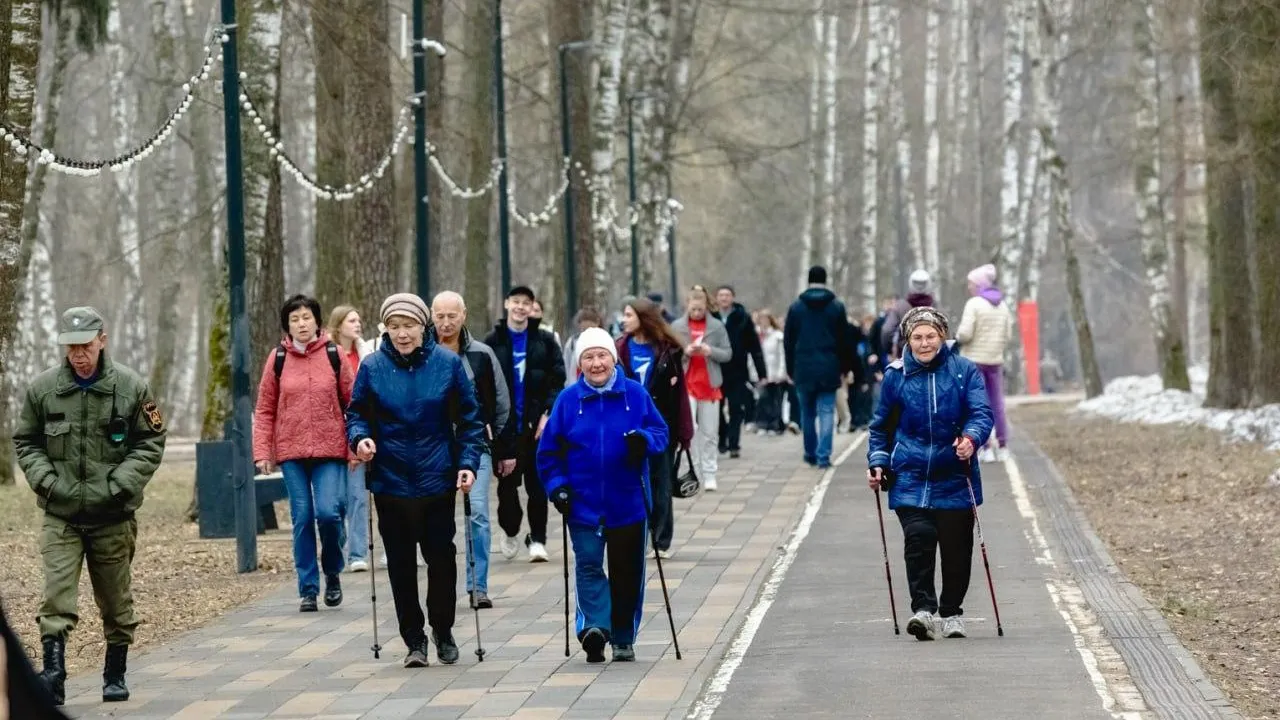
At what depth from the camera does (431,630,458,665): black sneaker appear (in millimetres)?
11125

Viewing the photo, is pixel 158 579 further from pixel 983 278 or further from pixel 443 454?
pixel 983 278

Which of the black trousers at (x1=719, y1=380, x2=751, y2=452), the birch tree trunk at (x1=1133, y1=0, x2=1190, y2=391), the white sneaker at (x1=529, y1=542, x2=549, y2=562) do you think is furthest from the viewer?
the birch tree trunk at (x1=1133, y1=0, x2=1190, y2=391)

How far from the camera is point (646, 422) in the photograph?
11219mm

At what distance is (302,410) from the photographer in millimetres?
13492

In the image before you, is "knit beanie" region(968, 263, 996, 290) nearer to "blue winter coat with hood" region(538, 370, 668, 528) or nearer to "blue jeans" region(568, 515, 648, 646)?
"blue winter coat with hood" region(538, 370, 668, 528)

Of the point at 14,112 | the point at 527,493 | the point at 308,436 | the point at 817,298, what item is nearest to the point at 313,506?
the point at 308,436

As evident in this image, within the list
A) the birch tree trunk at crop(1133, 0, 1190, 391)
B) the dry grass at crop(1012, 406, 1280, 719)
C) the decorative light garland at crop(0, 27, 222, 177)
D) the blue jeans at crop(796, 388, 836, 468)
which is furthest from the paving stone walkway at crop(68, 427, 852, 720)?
the birch tree trunk at crop(1133, 0, 1190, 391)

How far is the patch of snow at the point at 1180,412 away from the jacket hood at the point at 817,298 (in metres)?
4.76

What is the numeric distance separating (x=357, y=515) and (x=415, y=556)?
4.32 metres

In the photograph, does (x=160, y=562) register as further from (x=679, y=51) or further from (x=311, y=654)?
(x=679, y=51)

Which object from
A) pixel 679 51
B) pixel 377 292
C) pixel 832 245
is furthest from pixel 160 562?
pixel 832 245

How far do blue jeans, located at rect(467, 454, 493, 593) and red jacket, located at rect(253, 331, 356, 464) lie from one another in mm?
836

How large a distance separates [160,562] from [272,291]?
5.14 meters

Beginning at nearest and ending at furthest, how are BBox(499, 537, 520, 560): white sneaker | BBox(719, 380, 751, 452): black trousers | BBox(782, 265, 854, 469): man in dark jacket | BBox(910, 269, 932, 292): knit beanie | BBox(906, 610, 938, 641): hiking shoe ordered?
BBox(906, 610, 938, 641): hiking shoe < BBox(499, 537, 520, 560): white sneaker < BBox(910, 269, 932, 292): knit beanie < BBox(782, 265, 854, 469): man in dark jacket < BBox(719, 380, 751, 452): black trousers
